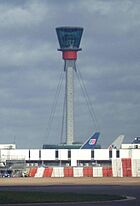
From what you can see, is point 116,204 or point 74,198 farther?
point 74,198

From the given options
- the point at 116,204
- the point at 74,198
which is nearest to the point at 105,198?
the point at 74,198

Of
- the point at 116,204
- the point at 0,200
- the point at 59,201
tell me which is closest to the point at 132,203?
the point at 116,204

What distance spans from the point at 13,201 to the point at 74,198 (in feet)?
30.1

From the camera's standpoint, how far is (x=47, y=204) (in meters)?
91.4

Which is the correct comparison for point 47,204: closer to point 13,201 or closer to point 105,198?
point 13,201

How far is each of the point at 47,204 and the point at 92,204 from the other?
524 cm

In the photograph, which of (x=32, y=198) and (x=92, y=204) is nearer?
(x=92, y=204)

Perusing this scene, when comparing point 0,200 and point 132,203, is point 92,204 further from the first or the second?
point 0,200

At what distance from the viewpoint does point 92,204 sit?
303 ft

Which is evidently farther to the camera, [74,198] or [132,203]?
[74,198]

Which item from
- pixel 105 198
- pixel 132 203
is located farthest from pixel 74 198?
pixel 132 203

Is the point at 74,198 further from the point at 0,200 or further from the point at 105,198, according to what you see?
the point at 0,200

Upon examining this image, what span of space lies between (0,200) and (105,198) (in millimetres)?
14953

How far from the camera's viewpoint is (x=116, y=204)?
91375 millimetres
